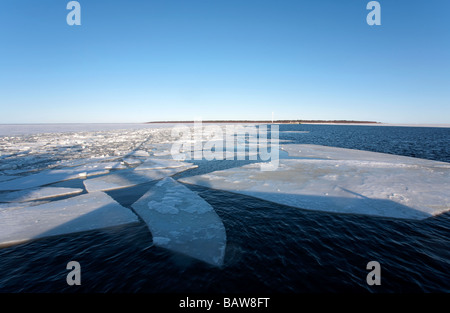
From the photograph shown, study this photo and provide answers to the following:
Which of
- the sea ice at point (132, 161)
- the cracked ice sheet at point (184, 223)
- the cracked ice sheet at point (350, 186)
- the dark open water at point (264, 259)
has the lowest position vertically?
the dark open water at point (264, 259)

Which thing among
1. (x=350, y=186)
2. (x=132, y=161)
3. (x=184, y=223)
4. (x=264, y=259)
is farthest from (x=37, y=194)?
(x=350, y=186)

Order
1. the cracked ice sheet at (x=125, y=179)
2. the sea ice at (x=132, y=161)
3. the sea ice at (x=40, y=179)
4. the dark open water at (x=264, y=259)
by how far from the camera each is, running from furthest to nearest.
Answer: the sea ice at (x=132, y=161) < the cracked ice sheet at (x=125, y=179) < the sea ice at (x=40, y=179) < the dark open water at (x=264, y=259)

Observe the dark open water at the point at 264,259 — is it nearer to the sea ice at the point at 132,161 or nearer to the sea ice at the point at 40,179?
the sea ice at the point at 40,179

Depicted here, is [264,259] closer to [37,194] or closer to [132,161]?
[37,194]

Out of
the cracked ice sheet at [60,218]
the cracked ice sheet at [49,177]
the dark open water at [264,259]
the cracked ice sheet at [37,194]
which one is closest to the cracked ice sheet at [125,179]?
the cracked ice sheet at [37,194]

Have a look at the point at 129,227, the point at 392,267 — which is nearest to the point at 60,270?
the point at 129,227

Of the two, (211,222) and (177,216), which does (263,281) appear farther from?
(177,216)

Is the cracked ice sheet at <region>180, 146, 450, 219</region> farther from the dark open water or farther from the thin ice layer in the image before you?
the thin ice layer
